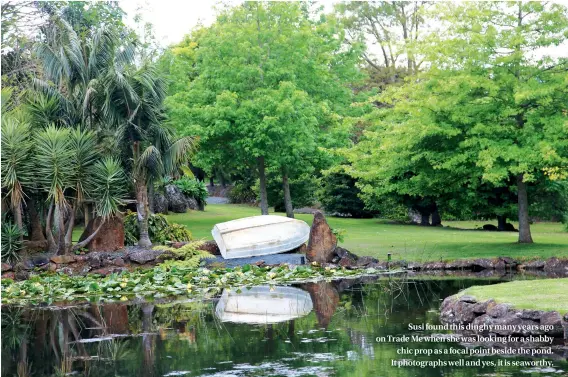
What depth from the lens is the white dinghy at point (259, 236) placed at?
23391 millimetres

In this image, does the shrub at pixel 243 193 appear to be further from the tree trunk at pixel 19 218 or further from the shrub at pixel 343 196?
the tree trunk at pixel 19 218

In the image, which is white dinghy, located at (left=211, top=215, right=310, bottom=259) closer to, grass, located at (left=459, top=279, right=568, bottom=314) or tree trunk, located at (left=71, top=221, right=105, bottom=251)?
tree trunk, located at (left=71, top=221, right=105, bottom=251)

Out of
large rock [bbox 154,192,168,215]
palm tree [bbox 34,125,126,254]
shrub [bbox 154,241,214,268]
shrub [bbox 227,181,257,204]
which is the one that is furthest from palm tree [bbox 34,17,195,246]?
shrub [bbox 227,181,257,204]

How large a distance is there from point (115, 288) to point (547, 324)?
1058cm

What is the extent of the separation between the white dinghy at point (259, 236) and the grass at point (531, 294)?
995 centimetres

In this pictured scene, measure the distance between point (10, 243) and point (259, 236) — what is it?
7292 millimetres

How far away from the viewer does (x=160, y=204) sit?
123 feet

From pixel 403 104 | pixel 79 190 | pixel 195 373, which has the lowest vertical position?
pixel 195 373

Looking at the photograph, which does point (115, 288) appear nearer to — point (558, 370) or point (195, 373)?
point (195, 373)

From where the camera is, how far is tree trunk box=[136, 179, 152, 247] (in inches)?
969

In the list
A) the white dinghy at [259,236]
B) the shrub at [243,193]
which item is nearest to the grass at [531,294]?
the white dinghy at [259,236]

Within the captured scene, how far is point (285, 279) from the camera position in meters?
19.7

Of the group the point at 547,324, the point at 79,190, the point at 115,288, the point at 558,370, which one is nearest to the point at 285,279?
the point at 115,288

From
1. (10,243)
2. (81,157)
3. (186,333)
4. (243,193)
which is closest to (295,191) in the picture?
(243,193)
